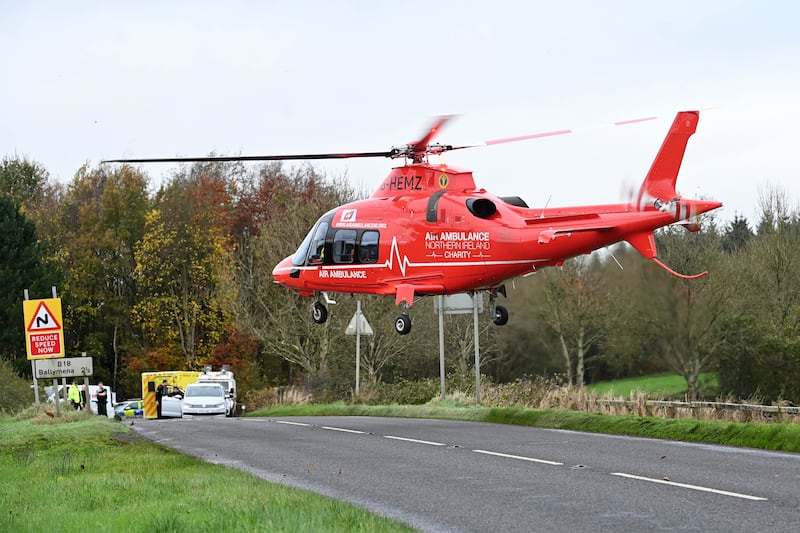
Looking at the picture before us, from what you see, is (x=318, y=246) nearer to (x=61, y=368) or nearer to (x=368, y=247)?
(x=368, y=247)

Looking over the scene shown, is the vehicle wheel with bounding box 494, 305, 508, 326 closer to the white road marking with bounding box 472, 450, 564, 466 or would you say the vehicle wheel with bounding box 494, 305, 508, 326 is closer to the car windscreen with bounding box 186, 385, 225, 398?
the white road marking with bounding box 472, 450, 564, 466

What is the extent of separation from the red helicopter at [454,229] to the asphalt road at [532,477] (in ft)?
13.1

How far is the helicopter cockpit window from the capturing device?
2666 centimetres

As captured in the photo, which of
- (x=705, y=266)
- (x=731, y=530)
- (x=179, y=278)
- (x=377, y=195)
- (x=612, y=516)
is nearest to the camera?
(x=731, y=530)

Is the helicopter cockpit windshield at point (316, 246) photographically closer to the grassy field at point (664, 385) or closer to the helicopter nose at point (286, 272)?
the helicopter nose at point (286, 272)

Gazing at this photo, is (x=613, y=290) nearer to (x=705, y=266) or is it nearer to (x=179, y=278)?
(x=705, y=266)

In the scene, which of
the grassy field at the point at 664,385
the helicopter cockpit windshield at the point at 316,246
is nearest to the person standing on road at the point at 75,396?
the helicopter cockpit windshield at the point at 316,246

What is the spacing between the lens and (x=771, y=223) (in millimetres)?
40500

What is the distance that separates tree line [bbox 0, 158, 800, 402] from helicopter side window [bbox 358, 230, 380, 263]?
17.3ft

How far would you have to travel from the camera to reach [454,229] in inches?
969

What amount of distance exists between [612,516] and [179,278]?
58737 mm

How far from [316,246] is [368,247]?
73.7 inches

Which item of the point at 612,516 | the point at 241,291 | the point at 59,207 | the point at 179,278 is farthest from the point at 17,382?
the point at 612,516

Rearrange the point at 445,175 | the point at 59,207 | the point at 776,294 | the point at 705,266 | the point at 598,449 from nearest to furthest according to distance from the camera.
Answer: the point at 598,449 < the point at 445,175 < the point at 705,266 < the point at 776,294 < the point at 59,207
